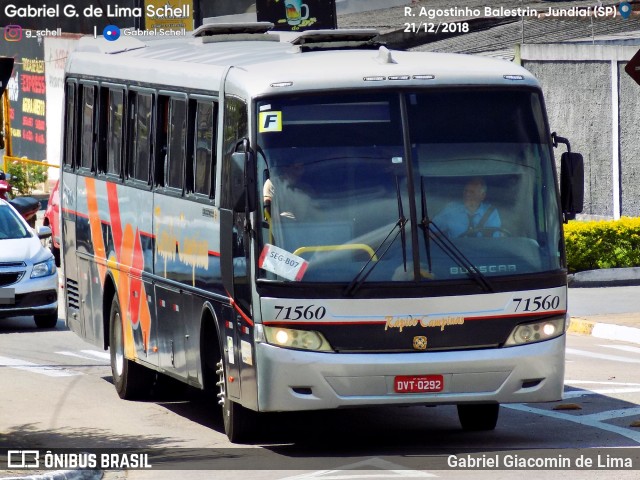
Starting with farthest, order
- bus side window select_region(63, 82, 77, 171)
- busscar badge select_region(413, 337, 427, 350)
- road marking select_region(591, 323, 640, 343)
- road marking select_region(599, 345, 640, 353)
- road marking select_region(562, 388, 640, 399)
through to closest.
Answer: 1. road marking select_region(591, 323, 640, 343)
2. road marking select_region(599, 345, 640, 353)
3. bus side window select_region(63, 82, 77, 171)
4. road marking select_region(562, 388, 640, 399)
5. busscar badge select_region(413, 337, 427, 350)

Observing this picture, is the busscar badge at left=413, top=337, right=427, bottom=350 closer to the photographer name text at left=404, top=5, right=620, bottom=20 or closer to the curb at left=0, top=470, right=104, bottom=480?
the curb at left=0, top=470, right=104, bottom=480

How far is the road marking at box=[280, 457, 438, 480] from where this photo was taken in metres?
10.5

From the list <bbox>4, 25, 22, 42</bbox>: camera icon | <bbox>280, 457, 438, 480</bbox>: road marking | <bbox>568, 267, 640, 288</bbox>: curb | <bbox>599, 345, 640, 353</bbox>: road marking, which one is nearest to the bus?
<bbox>280, 457, 438, 480</bbox>: road marking

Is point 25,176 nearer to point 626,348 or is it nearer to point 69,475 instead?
point 626,348

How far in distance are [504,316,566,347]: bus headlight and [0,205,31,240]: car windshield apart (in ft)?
35.8

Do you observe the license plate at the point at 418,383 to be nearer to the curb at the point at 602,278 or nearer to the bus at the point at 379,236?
the bus at the point at 379,236

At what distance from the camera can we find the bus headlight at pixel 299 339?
11.3 m

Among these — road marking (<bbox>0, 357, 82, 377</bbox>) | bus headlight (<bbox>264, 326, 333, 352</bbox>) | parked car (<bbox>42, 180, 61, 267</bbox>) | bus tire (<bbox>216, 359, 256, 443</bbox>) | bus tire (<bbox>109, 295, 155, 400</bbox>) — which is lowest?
parked car (<bbox>42, 180, 61, 267</bbox>)

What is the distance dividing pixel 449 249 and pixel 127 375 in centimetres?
490

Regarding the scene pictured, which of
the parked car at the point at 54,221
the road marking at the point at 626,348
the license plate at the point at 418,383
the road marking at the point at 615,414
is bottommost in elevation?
the parked car at the point at 54,221

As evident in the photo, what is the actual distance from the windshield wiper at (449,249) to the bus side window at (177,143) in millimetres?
2803

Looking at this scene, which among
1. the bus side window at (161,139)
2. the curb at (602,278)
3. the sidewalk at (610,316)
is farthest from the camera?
the curb at (602,278)

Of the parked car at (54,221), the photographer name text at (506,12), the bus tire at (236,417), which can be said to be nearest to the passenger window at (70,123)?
the bus tire at (236,417)

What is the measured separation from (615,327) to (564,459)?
9.09 m
